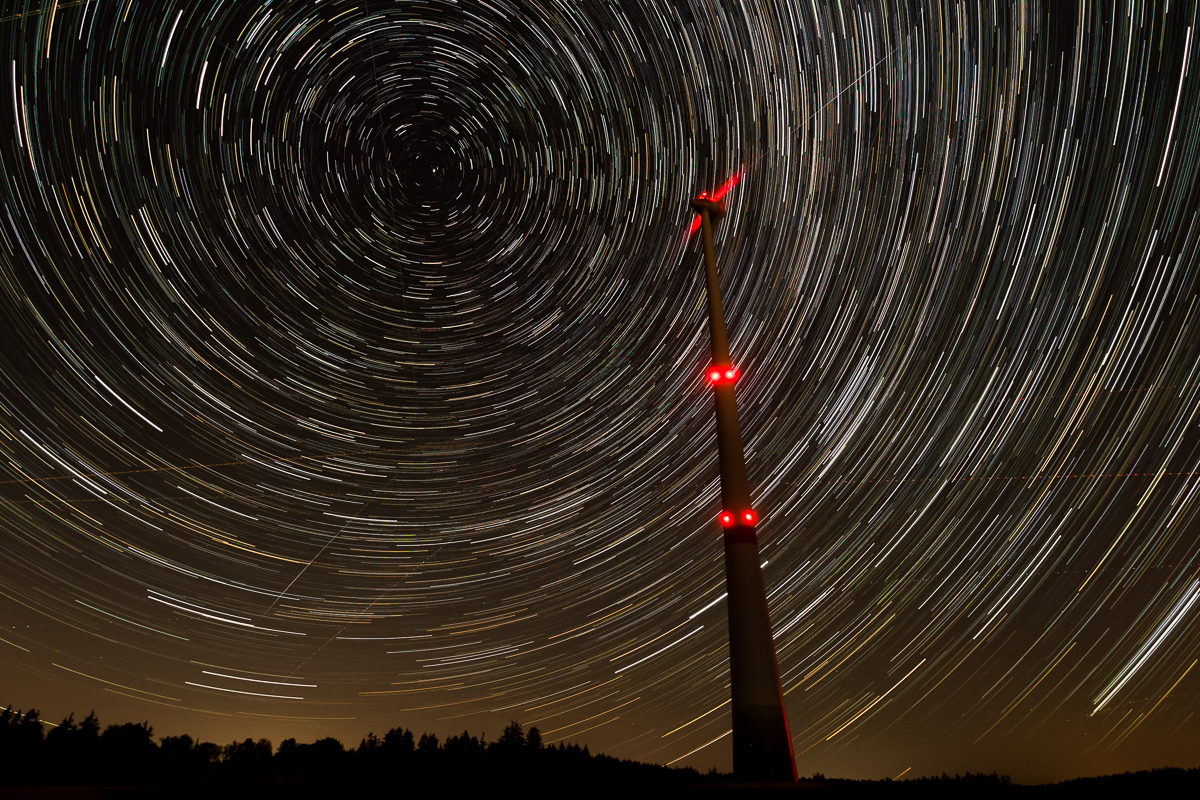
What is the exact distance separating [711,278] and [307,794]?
11.0 m

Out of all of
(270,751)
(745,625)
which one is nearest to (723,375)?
(745,625)

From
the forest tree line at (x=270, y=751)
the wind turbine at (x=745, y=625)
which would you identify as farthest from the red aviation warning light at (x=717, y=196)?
the forest tree line at (x=270, y=751)

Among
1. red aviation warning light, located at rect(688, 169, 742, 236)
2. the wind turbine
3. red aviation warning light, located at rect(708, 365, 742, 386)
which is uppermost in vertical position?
red aviation warning light, located at rect(688, 169, 742, 236)

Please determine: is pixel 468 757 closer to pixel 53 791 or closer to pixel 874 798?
pixel 53 791

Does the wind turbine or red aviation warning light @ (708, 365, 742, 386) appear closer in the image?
the wind turbine

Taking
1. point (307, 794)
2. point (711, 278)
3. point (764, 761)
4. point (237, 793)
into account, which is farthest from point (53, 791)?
point (711, 278)

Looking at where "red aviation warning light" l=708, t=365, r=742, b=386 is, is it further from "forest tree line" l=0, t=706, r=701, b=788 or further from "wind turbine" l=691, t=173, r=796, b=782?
"forest tree line" l=0, t=706, r=701, b=788

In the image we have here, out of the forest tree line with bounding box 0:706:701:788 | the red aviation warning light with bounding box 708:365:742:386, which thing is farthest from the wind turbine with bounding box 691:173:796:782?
the forest tree line with bounding box 0:706:701:788

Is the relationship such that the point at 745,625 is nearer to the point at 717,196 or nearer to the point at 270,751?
the point at 717,196

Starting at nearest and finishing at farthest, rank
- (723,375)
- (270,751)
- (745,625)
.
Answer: (745,625) < (723,375) < (270,751)

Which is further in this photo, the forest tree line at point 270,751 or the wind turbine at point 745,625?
the forest tree line at point 270,751

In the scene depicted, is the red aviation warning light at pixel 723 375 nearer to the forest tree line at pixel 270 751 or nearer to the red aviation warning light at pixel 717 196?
the red aviation warning light at pixel 717 196

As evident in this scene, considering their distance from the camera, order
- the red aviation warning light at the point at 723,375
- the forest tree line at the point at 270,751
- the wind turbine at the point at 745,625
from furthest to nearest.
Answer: the forest tree line at the point at 270,751 → the red aviation warning light at the point at 723,375 → the wind turbine at the point at 745,625

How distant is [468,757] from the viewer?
5625 centimetres
